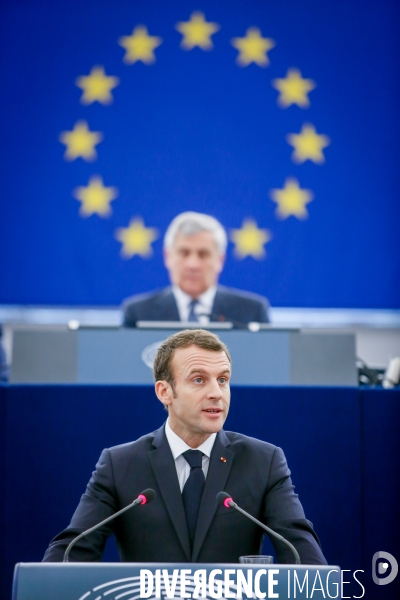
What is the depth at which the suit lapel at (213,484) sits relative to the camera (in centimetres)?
222

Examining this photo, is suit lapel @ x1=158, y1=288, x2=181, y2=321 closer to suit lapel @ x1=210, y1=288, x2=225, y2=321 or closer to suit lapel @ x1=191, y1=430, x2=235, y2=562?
suit lapel @ x1=210, y1=288, x2=225, y2=321

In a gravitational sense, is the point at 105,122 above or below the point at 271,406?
above

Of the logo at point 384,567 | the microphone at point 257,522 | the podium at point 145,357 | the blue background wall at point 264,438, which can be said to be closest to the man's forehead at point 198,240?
the podium at point 145,357

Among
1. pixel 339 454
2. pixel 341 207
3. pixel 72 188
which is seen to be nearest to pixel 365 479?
pixel 339 454

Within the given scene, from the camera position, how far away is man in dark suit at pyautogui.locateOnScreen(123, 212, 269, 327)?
4.53 metres

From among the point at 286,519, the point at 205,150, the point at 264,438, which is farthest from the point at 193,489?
the point at 205,150

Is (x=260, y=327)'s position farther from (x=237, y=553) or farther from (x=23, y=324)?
(x=23, y=324)

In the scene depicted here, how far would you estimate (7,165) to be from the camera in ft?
18.0

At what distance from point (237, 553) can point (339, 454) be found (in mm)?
878

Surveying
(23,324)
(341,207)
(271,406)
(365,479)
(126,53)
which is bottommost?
(365,479)

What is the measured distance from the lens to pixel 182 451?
237 cm

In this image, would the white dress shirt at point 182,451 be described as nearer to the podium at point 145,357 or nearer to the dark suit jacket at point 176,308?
the podium at point 145,357

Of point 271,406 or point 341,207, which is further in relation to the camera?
point 341,207

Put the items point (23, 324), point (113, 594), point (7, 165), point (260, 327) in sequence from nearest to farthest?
point (113, 594) → point (260, 327) → point (7, 165) → point (23, 324)
